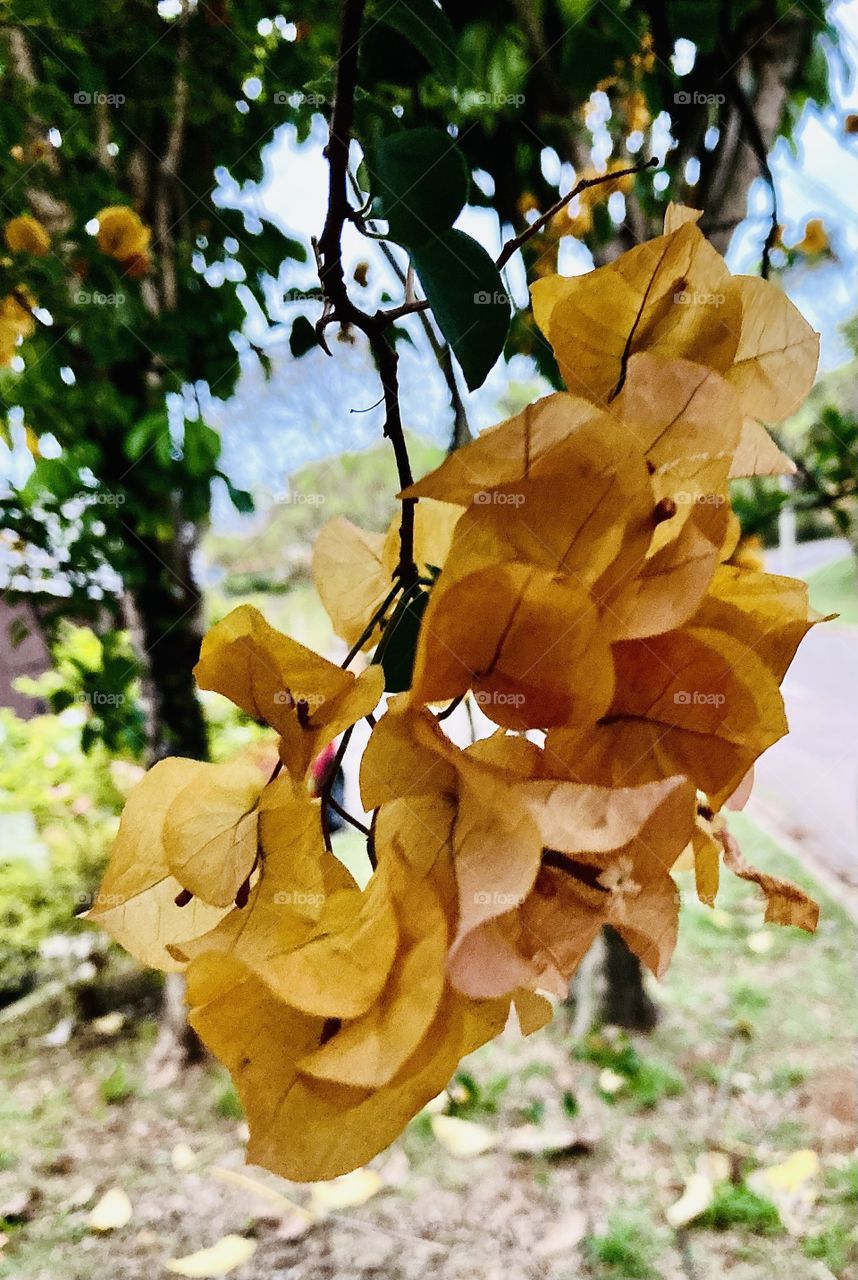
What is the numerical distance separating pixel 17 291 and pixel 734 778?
2.55ft

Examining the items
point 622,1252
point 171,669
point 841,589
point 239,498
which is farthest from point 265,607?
point 841,589

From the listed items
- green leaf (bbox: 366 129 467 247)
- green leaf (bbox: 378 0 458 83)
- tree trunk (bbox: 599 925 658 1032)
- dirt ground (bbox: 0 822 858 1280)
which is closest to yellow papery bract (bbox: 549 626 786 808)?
green leaf (bbox: 366 129 467 247)

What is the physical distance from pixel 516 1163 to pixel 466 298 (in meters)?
1.12

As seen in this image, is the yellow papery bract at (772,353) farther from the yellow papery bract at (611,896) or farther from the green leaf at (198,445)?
the green leaf at (198,445)

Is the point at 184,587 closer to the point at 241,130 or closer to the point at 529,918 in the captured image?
the point at 241,130

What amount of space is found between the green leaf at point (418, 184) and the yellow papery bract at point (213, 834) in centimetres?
13

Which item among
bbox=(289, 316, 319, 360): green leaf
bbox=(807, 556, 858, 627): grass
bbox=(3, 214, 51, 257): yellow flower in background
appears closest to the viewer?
bbox=(289, 316, 319, 360): green leaf

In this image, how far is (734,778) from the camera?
0.52 ft

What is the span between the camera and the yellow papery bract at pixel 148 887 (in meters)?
0.17

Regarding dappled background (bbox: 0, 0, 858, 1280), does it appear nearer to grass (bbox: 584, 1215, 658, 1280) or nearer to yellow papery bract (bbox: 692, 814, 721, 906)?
grass (bbox: 584, 1215, 658, 1280)

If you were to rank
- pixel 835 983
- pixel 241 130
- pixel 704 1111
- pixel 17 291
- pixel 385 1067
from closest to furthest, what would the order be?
pixel 385 1067
pixel 17 291
pixel 241 130
pixel 704 1111
pixel 835 983

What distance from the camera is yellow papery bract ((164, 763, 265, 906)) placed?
15 cm

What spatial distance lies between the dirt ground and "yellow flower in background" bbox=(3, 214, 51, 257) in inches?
40.3

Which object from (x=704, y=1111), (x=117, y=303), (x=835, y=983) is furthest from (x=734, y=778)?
(x=835, y=983)
